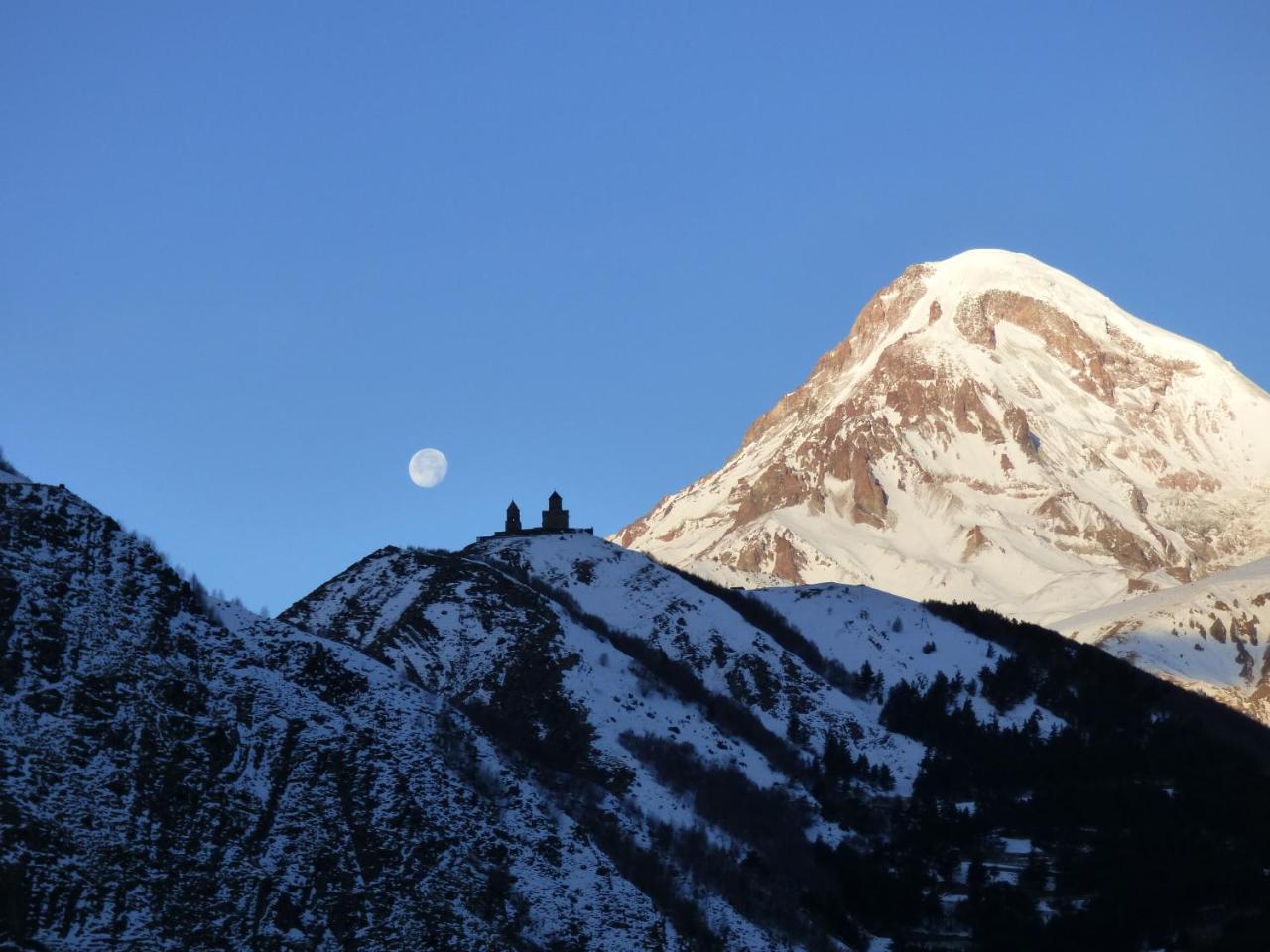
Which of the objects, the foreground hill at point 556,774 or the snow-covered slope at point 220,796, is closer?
the snow-covered slope at point 220,796

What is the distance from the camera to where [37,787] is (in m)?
82.7

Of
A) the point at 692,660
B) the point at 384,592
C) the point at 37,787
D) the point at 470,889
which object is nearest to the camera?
the point at 37,787

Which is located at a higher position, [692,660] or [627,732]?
[692,660]

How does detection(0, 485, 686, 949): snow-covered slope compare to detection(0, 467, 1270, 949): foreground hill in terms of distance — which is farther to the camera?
detection(0, 467, 1270, 949): foreground hill

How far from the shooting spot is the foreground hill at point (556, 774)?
87.0 metres

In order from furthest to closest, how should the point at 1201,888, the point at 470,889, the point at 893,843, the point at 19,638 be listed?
the point at 893,843, the point at 1201,888, the point at 470,889, the point at 19,638

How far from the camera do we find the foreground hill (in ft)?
285

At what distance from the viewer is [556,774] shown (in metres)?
122

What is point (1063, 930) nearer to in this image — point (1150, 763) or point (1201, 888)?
point (1201, 888)

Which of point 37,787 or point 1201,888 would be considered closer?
point 37,787

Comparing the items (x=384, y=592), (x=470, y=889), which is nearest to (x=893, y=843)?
(x=384, y=592)

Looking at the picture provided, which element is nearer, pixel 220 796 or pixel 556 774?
pixel 220 796

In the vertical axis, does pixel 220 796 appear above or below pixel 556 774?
below

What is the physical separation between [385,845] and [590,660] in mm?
63344
